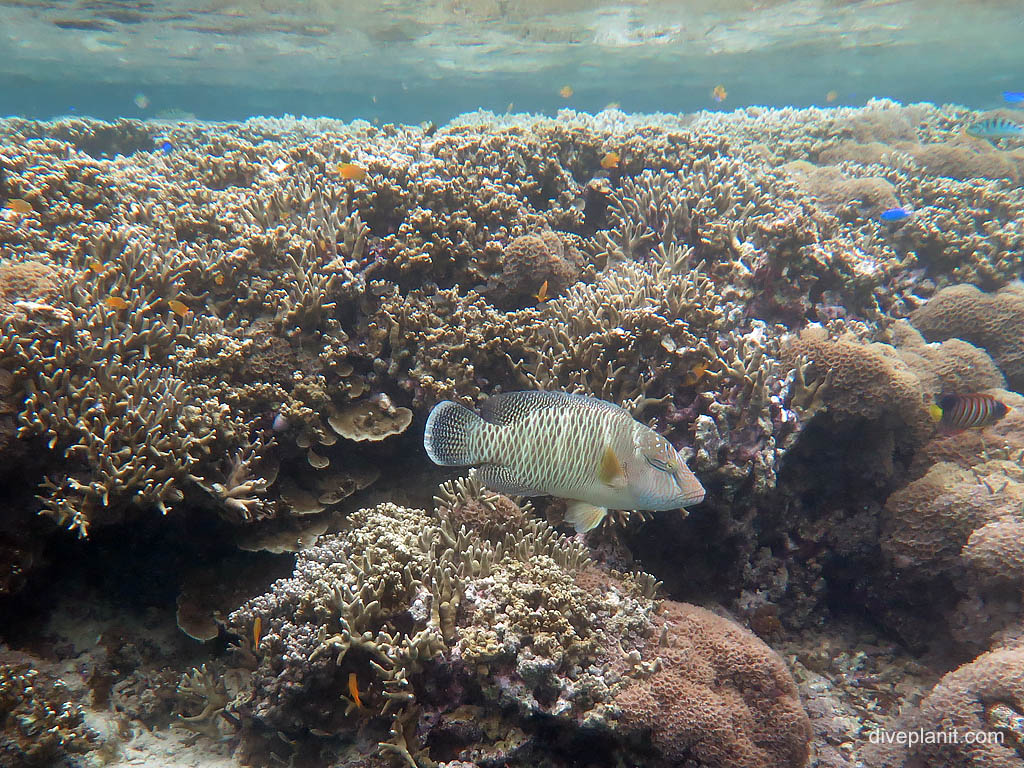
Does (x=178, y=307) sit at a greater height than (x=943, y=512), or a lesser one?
greater

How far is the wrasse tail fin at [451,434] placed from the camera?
2.58m

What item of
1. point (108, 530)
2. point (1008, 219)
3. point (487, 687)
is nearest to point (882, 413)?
point (487, 687)

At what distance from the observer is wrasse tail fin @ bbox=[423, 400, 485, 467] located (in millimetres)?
2578

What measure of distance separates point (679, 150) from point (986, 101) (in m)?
77.7

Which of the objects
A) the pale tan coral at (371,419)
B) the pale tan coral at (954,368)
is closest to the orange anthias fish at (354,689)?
the pale tan coral at (371,419)

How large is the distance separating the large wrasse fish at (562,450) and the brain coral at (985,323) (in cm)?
598

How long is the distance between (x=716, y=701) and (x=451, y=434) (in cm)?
212

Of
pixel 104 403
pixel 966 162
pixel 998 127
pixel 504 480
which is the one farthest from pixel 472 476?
pixel 998 127

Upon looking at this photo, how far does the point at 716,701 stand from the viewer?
2.81 metres

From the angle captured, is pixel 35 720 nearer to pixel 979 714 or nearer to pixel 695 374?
pixel 695 374

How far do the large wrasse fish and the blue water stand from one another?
22.7 meters

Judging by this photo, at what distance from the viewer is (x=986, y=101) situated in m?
57.7

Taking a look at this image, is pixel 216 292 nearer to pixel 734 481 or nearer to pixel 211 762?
pixel 211 762

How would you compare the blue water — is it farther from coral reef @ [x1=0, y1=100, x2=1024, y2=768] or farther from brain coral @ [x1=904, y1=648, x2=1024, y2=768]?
brain coral @ [x1=904, y1=648, x2=1024, y2=768]
